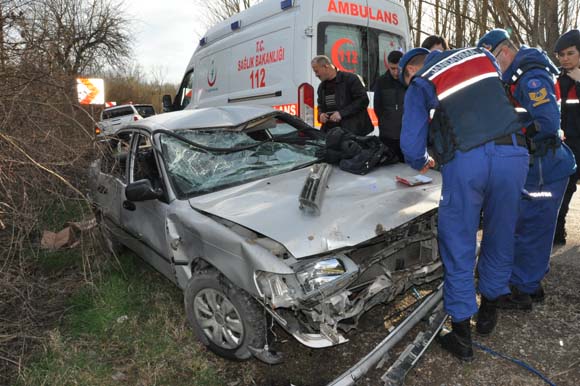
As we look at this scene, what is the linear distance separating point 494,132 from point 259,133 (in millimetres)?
1892

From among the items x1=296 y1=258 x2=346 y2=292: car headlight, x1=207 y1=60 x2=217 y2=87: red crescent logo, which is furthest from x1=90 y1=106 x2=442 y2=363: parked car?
x1=207 y1=60 x2=217 y2=87: red crescent logo

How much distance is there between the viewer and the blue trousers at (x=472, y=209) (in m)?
2.31

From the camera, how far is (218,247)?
92.1 inches

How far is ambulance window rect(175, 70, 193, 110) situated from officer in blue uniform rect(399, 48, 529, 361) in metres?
6.54

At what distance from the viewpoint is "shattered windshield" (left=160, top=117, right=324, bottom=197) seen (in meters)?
2.99

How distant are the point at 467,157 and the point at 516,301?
1298 millimetres

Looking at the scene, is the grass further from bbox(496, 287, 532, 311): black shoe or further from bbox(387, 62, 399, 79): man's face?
bbox(387, 62, 399, 79): man's face

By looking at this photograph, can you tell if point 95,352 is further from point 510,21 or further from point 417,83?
point 510,21

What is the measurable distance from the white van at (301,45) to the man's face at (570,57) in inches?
91.2

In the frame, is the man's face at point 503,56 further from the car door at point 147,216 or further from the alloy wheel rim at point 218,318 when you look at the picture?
the car door at point 147,216

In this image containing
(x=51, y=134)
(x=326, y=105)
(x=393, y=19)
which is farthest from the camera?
(x=393, y=19)

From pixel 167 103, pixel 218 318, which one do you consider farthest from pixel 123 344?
pixel 167 103

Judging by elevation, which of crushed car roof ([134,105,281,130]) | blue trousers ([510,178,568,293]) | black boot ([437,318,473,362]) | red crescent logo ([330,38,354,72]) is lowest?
black boot ([437,318,473,362])

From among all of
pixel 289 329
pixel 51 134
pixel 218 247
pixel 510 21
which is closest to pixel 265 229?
pixel 218 247
